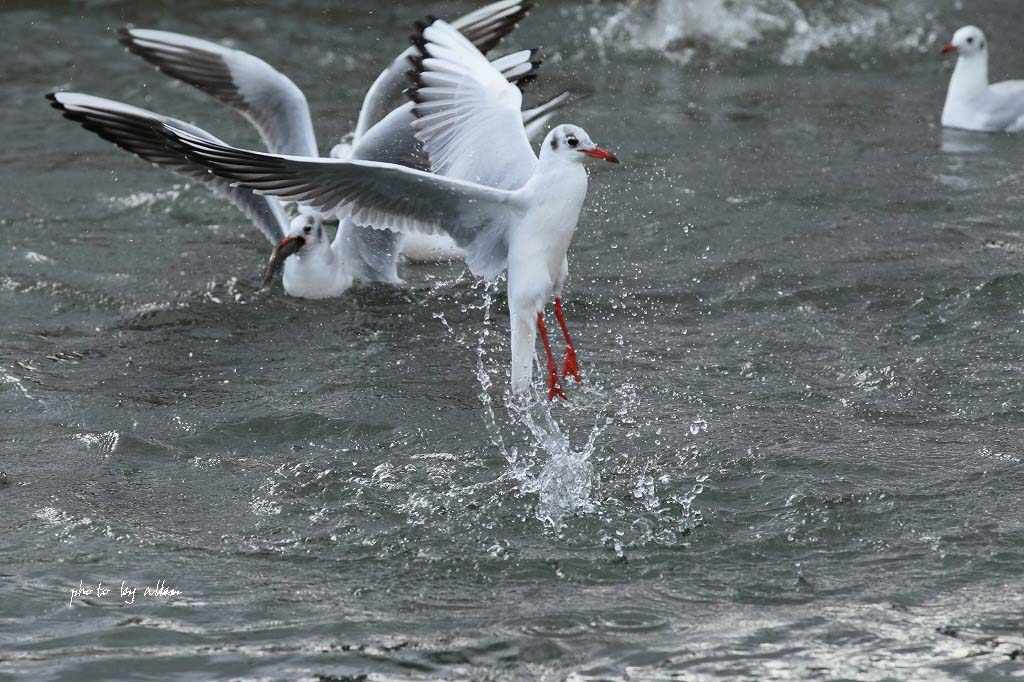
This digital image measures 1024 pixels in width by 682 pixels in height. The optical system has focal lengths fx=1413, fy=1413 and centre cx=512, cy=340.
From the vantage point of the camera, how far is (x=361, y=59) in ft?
43.7

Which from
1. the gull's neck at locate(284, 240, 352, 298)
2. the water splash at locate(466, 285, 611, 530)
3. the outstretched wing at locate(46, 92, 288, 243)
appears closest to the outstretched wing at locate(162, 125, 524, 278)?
the water splash at locate(466, 285, 611, 530)

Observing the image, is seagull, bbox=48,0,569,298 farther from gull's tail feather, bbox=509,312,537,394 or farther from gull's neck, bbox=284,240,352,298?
gull's tail feather, bbox=509,312,537,394

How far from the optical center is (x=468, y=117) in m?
6.45

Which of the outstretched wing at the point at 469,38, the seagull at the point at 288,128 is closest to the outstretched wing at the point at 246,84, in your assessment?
the seagull at the point at 288,128

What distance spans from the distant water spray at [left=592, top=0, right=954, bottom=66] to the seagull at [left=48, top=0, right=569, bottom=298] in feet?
15.5

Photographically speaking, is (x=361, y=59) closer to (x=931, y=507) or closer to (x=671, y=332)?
(x=671, y=332)

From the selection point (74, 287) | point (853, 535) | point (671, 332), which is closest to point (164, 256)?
point (74, 287)

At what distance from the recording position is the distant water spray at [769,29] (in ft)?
43.3

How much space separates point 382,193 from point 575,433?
4.37ft

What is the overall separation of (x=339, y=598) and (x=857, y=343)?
3287 mm

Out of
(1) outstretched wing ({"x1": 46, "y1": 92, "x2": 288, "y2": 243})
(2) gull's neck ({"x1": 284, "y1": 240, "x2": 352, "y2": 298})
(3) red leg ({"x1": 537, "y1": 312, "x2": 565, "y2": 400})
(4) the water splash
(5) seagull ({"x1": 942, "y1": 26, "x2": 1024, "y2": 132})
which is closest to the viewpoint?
(4) the water splash

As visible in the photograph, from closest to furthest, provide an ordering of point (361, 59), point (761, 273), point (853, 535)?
point (853, 535), point (761, 273), point (361, 59)

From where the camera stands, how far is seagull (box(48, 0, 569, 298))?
7.73m

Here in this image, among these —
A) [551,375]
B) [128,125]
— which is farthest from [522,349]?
[128,125]
